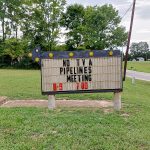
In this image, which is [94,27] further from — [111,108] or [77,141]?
[77,141]

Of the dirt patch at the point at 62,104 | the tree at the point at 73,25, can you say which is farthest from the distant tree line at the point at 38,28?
the dirt patch at the point at 62,104

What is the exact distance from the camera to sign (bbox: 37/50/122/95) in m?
8.67

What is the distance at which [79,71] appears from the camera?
8766 mm

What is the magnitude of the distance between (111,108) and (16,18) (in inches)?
1497

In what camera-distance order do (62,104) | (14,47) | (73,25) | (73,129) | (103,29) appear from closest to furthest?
(73,129) < (62,104) < (14,47) < (73,25) < (103,29)

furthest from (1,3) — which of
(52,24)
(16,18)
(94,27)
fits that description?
(94,27)

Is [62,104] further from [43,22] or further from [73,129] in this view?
[43,22]

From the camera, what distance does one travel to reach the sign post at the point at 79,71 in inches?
341

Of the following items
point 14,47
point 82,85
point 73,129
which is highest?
point 14,47

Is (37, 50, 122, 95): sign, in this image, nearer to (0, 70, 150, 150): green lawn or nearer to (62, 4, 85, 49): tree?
(0, 70, 150, 150): green lawn

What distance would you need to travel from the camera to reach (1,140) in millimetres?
5680

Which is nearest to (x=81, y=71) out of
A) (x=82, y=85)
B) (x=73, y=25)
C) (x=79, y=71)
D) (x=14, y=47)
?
(x=79, y=71)

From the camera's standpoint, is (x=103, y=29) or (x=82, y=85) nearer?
(x=82, y=85)

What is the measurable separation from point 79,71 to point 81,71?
5 centimetres
